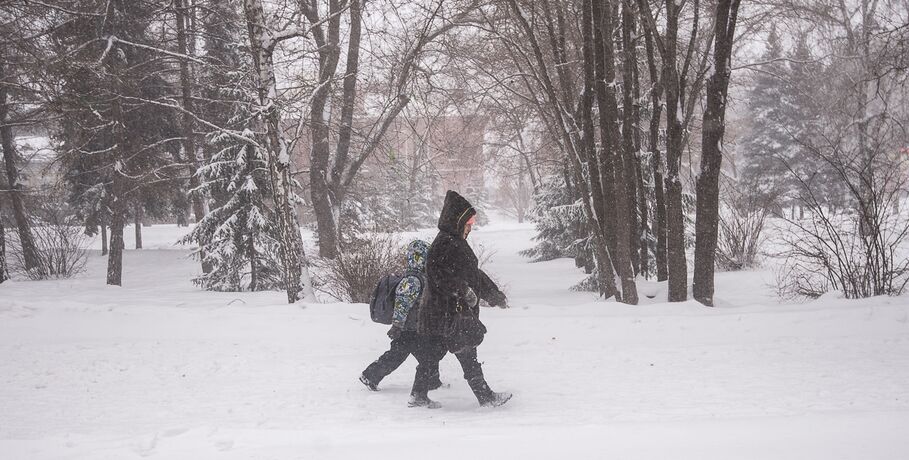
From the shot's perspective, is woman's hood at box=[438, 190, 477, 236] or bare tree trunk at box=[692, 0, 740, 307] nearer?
woman's hood at box=[438, 190, 477, 236]

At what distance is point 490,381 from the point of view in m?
5.37

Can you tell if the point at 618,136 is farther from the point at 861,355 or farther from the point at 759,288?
the point at 759,288

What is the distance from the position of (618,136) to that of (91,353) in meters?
6.99

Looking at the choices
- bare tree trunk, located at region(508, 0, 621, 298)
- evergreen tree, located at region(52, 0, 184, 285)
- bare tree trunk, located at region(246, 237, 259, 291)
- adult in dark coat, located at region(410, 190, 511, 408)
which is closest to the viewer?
adult in dark coat, located at region(410, 190, 511, 408)

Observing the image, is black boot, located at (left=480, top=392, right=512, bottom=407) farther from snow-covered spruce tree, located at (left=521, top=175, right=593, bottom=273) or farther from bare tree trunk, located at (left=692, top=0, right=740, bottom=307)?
snow-covered spruce tree, located at (left=521, top=175, right=593, bottom=273)

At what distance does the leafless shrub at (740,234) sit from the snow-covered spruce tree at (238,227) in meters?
11.0

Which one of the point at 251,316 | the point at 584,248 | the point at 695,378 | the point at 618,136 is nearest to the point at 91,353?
the point at 251,316

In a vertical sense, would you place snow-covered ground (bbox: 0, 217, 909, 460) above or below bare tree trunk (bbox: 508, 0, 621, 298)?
below

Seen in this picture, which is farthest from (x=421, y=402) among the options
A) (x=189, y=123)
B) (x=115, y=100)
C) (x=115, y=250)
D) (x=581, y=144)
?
(x=189, y=123)

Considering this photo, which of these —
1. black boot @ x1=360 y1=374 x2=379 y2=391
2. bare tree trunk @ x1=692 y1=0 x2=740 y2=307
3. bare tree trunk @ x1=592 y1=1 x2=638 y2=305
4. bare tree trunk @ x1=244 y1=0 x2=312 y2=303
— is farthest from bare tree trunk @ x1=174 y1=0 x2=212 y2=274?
bare tree trunk @ x1=692 y1=0 x2=740 y2=307

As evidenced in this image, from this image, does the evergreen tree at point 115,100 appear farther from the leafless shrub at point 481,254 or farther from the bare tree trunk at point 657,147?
the bare tree trunk at point 657,147

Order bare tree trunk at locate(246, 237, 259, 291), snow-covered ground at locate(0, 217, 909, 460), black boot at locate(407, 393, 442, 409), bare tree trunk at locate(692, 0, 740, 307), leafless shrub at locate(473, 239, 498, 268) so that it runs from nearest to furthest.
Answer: snow-covered ground at locate(0, 217, 909, 460) < black boot at locate(407, 393, 442, 409) < bare tree trunk at locate(692, 0, 740, 307) < leafless shrub at locate(473, 239, 498, 268) < bare tree trunk at locate(246, 237, 259, 291)

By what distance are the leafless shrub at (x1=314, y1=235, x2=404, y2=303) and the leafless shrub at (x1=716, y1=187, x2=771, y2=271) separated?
8.75 m

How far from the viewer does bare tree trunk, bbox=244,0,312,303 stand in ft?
28.5
